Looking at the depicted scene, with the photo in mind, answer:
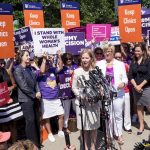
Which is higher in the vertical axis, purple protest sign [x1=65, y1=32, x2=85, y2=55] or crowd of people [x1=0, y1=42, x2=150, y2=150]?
purple protest sign [x1=65, y1=32, x2=85, y2=55]

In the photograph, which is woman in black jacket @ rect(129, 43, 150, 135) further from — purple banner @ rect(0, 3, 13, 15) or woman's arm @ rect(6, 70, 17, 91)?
purple banner @ rect(0, 3, 13, 15)

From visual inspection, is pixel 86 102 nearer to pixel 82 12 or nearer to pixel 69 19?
pixel 69 19

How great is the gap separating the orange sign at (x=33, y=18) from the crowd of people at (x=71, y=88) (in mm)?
2258

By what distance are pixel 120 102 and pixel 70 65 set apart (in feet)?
4.65

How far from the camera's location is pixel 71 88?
6.70 metres

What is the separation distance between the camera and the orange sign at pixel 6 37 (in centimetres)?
646

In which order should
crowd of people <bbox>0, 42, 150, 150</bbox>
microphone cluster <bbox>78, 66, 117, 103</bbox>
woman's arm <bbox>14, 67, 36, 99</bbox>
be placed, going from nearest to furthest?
microphone cluster <bbox>78, 66, 117, 103</bbox> → crowd of people <bbox>0, 42, 150, 150</bbox> → woman's arm <bbox>14, 67, 36, 99</bbox>

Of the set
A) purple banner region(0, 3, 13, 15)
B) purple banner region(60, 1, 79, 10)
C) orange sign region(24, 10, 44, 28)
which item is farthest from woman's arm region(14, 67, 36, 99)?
purple banner region(60, 1, 79, 10)

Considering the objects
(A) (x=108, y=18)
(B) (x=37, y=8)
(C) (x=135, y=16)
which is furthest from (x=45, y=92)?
(A) (x=108, y=18)

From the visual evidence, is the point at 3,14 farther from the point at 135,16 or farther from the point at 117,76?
the point at 135,16

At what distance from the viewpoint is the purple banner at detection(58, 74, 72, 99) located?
7.52 metres

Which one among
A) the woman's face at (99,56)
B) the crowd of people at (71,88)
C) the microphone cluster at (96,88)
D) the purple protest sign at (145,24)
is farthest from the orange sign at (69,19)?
the microphone cluster at (96,88)

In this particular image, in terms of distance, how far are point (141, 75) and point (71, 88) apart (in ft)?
4.99

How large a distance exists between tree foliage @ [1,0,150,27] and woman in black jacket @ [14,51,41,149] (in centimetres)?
1160
